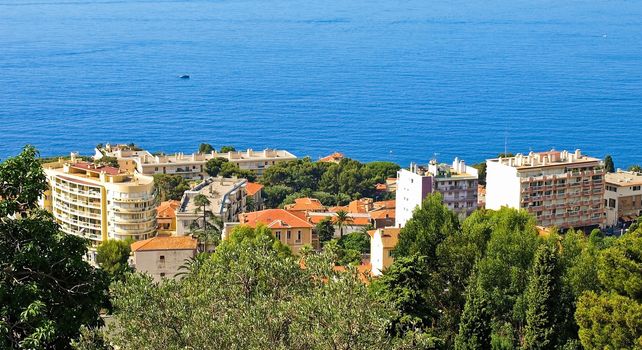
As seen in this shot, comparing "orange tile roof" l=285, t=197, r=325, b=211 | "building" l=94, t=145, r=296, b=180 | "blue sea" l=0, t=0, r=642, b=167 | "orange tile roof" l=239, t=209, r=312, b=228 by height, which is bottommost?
"orange tile roof" l=239, t=209, r=312, b=228

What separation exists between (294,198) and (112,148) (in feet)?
52.8

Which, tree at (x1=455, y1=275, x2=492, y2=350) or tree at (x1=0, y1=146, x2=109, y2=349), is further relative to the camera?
tree at (x1=455, y1=275, x2=492, y2=350)

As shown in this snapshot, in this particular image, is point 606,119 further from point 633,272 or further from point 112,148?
point 633,272

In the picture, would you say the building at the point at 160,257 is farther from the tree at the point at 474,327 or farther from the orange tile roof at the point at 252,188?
the orange tile roof at the point at 252,188

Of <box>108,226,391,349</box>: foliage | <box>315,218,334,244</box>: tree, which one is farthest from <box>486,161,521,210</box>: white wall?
<box>108,226,391,349</box>: foliage

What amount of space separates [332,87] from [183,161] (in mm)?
47698

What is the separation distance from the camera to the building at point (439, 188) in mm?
41531

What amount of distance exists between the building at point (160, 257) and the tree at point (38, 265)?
20.7 meters

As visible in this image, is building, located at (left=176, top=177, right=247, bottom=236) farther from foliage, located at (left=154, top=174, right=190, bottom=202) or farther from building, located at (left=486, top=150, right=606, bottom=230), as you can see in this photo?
building, located at (left=486, top=150, right=606, bottom=230)

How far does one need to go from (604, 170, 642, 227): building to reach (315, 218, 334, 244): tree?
45.4 ft

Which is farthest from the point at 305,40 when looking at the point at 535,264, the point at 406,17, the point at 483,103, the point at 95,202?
the point at 535,264

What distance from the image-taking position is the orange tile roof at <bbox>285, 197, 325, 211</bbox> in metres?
46.4

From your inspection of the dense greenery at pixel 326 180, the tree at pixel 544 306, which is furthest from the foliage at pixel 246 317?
the dense greenery at pixel 326 180

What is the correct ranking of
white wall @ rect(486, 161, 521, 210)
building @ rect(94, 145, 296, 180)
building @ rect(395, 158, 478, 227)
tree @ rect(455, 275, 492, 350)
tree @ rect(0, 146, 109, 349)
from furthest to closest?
building @ rect(94, 145, 296, 180), white wall @ rect(486, 161, 521, 210), building @ rect(395, 158, 478, 227), tree @ rect(455, 275, 492, 350), tree @ rect(0, 146, 109, 349)
